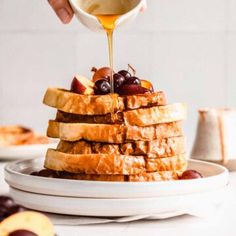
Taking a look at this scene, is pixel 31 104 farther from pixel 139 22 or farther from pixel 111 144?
pixel 111 144

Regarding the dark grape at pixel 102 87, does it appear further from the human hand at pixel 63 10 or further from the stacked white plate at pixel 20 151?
the stacked white plate at pixel 20 151

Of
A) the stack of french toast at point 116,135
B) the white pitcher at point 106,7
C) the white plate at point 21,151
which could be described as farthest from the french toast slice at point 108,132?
the white plate at point 21,151

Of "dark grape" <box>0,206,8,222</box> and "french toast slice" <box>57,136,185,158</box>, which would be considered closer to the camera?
"dark grape" <box>0,206,8,222</box>

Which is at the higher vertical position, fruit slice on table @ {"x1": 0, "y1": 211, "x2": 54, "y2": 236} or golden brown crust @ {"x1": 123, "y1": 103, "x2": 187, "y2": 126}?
golden brown crust @ {"x1": 123, "y1": 103, "x2": 187, "y2": 126}

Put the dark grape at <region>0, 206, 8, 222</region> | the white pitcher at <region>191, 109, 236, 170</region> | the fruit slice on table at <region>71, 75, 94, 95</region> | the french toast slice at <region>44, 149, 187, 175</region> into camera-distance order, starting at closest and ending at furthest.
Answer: the dark grape at <region>0, 206, 8, 222</region> → the french toast slice at <region>44, 149, 187, 175</region> → the fruit slice on table at <region>71, 75, 94, 95</region> → the white pitcher at <region>191, 109, 236, 170</region>

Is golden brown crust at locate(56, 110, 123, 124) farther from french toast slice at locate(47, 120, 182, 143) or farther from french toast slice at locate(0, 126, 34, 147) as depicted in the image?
french toast slice at locate(0, 126, 34, 147)

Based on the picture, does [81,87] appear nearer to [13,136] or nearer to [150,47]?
[13,136]

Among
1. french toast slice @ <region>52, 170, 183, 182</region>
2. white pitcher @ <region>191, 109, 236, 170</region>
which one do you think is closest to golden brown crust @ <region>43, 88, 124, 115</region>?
french toast slice @ <region>52, 170, 183, 182</region>
